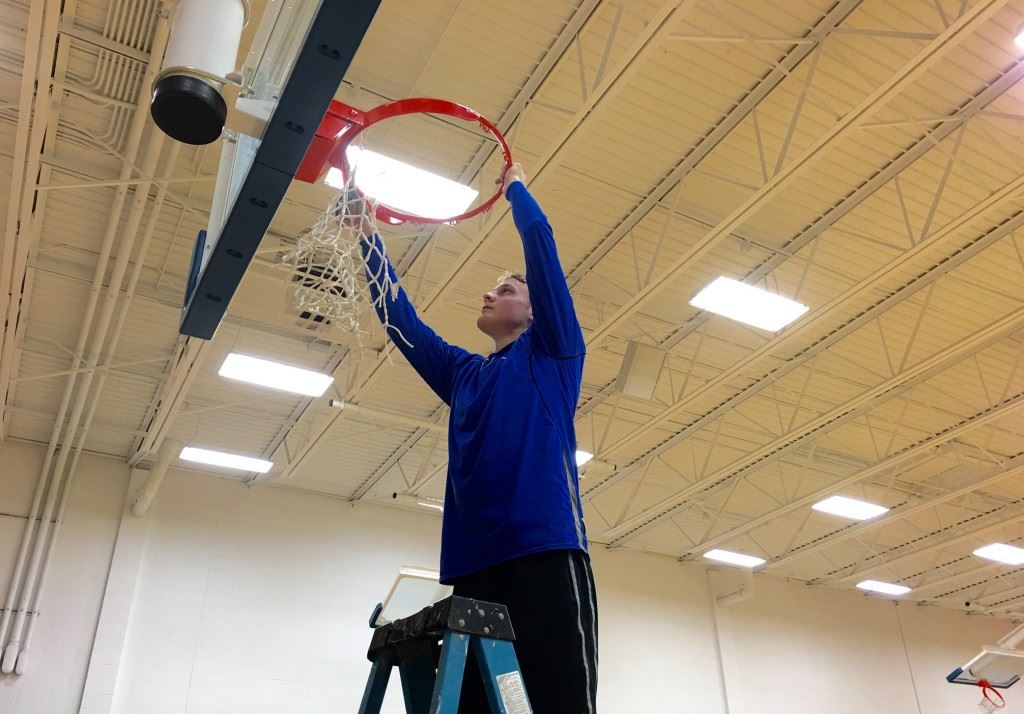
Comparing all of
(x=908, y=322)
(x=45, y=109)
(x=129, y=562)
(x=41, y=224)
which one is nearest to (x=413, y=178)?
(x=45, y=109)

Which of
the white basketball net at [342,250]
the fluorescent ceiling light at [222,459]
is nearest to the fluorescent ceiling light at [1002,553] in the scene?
the fluorescent ceiling light at [222,459]

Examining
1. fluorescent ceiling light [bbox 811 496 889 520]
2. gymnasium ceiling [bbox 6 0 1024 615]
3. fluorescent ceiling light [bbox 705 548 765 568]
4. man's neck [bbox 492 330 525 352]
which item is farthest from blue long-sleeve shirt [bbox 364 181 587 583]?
fluorescent ceiling light [bbox 705 548 765 568]

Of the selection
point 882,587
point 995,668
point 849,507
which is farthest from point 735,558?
point 995,668

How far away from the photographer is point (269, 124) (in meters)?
2.44

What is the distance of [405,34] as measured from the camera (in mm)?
6840

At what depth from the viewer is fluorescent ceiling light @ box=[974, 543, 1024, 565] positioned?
17.0 metres

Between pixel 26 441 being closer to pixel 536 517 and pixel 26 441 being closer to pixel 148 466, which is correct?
pixel 148 466

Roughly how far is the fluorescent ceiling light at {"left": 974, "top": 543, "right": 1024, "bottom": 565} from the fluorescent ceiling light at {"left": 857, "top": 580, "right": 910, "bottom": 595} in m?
2.22

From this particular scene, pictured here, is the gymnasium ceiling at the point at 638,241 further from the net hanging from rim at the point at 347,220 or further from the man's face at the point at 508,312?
the man's face at the point at 508,312

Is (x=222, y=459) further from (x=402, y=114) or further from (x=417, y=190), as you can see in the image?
(x=402, y=114)

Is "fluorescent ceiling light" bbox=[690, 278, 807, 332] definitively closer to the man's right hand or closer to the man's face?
the man's right hand

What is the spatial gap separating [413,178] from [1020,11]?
5230 millimetres

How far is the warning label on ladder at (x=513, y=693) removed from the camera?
1.64 metres

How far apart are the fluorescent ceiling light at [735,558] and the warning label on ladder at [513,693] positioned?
15.9 metres
